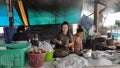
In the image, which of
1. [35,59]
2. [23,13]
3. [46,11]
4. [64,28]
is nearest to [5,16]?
[23,13]

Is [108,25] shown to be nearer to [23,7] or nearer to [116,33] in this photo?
[116,33]

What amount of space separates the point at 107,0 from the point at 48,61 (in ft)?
12.3

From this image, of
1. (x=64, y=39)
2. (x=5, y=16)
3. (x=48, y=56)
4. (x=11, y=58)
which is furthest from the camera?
(x=5, y=16)

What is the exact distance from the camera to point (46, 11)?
193 inches

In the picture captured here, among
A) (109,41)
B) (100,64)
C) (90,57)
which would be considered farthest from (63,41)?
(109,41)

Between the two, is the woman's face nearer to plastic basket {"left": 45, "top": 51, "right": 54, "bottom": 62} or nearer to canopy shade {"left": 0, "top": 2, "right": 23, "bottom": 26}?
plastic basket {"left": 45, "top": 51, "right": 54, "bottom": 62}

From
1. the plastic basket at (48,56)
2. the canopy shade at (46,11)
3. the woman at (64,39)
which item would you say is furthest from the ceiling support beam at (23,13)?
the plastic basket at (48,56)

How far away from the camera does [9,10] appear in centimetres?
454

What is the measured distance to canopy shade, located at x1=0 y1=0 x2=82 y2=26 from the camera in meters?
4.60

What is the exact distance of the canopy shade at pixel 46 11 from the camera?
460 centimetres

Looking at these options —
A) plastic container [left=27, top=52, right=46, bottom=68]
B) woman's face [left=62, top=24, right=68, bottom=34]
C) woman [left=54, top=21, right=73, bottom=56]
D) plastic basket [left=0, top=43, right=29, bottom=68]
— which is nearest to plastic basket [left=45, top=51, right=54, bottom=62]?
plastic container [left=27, top=52, right=46, bottom=68]

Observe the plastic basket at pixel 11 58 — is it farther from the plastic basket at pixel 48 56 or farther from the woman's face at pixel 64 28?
the woman's face at pixel 64 28

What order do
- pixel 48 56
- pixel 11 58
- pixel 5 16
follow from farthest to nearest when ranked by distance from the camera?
pixel 5 16
pixel 48 56
pixel 11 58

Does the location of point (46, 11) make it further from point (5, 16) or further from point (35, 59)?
point (35, 59)
